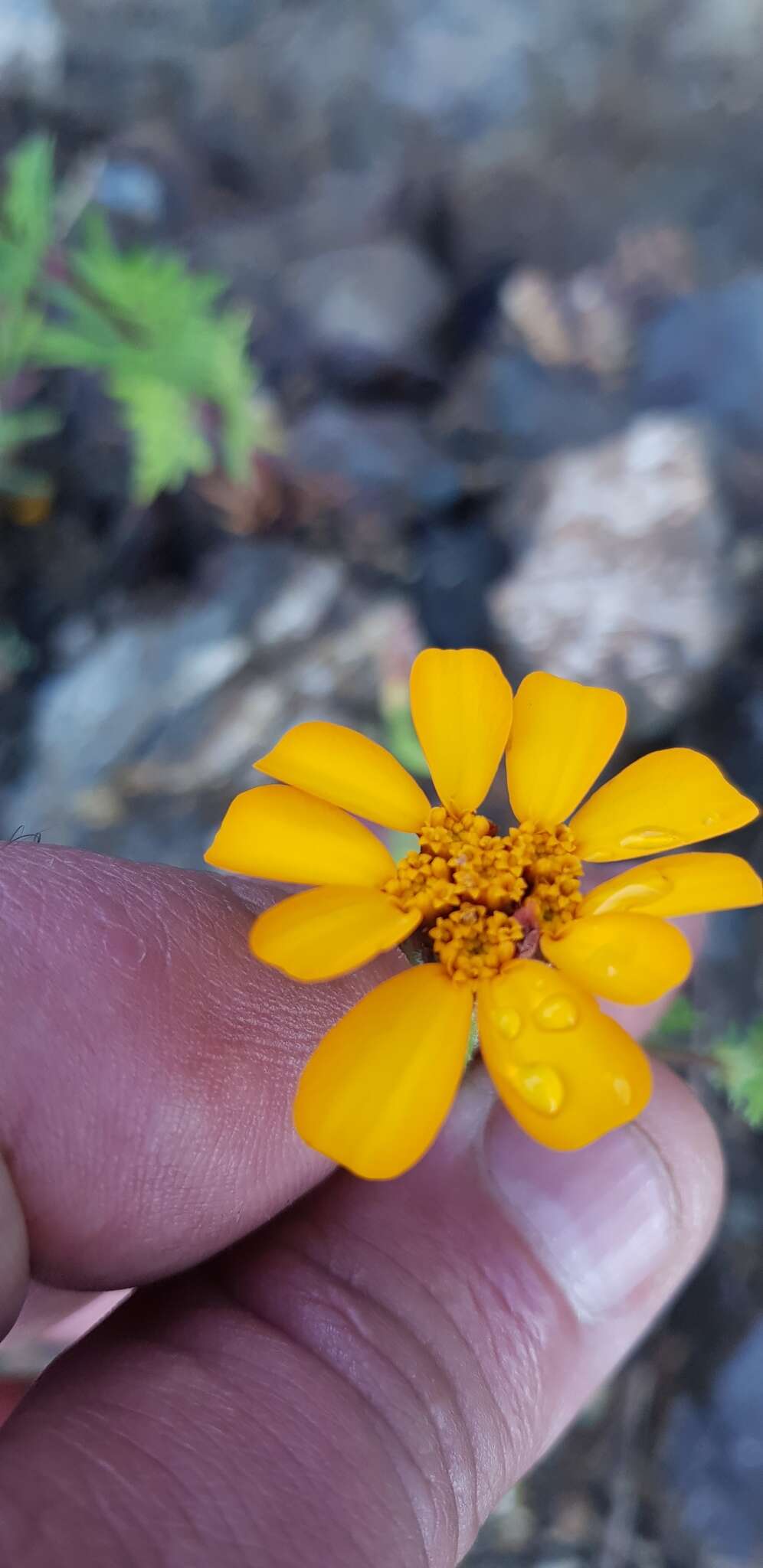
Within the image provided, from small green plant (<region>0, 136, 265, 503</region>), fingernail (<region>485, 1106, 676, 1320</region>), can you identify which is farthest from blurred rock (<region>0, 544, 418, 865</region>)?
fingernail (<region>485, 1106, 676, 1320</region>)

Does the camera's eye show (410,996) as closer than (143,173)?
Yes

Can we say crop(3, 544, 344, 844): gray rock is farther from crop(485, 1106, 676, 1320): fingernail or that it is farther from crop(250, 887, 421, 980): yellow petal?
crop(250, 887, 421, 980): yellow petal

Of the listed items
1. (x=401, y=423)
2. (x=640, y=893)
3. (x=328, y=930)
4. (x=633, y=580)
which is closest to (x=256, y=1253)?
(x=328, y=930)

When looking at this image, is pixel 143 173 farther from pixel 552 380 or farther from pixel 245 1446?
pixel 245 1446

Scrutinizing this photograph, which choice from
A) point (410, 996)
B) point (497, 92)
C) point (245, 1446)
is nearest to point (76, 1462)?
point (245, 1446)

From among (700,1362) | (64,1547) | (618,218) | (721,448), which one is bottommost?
(700,1362)

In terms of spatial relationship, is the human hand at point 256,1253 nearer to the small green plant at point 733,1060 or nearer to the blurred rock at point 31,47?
the small green plant at point 733,1060
